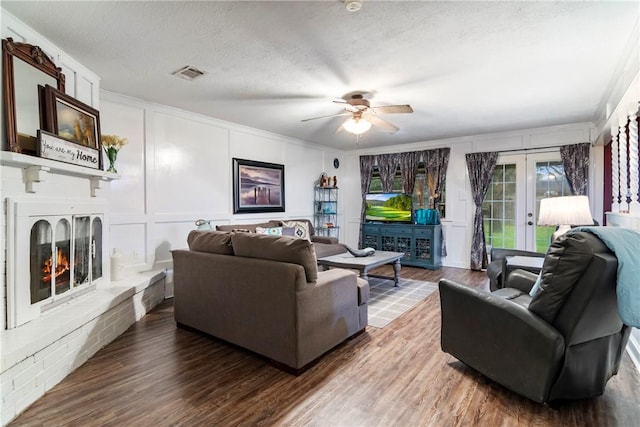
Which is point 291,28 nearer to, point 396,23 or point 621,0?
point 396,23

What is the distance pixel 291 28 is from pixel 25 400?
288cm

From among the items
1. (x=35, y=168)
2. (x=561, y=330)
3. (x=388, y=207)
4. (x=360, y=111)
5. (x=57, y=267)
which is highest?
(x=360, y=111)

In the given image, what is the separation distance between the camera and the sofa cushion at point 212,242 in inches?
112

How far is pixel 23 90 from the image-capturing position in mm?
2330

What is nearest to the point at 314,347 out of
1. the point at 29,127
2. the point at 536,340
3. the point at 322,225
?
the point at 536,340

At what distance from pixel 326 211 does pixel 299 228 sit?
154 cm

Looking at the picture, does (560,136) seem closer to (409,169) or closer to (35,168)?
(409,169)

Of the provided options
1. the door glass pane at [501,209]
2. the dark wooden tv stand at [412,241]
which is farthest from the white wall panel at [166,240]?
the door glass pane at [501,209]

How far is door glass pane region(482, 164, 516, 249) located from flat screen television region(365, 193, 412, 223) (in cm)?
139

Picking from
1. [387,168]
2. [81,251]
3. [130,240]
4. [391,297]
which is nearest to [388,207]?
[387,168]

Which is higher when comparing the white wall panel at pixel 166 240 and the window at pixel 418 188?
the window at pixel 418 188

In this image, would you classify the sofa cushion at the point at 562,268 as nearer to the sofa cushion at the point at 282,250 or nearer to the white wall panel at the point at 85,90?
the sofa cushion at the point at 282,250

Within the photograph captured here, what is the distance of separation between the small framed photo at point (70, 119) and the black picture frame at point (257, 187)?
222cm

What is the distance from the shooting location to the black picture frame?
5.19 m
